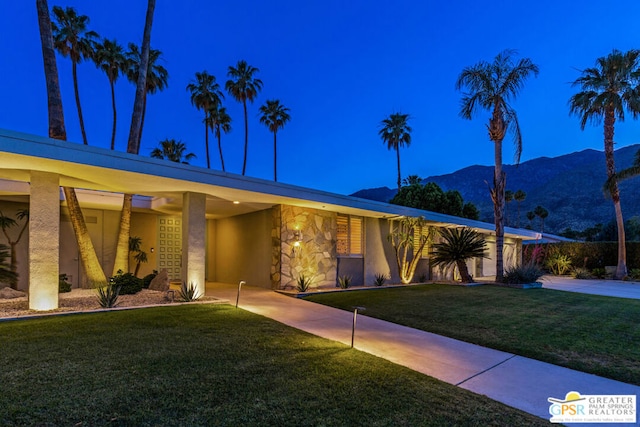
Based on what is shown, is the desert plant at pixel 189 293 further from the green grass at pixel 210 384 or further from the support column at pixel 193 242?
the green grass at pixel 210 384

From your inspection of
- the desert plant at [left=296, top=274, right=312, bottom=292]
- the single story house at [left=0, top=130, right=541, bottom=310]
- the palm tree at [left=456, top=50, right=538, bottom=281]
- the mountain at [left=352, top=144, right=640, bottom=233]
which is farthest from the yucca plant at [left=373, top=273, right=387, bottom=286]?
the mountain at [left=352, top=144, right=640, bottom=233]

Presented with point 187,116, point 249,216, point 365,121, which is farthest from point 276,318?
point 187,116

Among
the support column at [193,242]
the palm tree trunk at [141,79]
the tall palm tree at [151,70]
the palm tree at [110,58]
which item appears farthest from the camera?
the tall palm tree at [151,70]

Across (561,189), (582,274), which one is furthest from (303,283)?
(561,189)

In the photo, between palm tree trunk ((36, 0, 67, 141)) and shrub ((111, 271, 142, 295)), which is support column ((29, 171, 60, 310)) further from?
shrub ((111, 271, 142, 295))

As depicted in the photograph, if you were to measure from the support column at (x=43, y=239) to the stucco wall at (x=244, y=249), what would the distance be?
6.01 m

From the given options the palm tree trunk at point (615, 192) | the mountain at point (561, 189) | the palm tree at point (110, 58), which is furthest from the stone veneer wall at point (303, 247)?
the mountain at point (561, 189)

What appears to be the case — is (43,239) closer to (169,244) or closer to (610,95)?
(169,244)

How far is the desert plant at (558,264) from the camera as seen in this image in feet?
69.5

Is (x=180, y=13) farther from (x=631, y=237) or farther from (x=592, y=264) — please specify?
(x=631, y=237)

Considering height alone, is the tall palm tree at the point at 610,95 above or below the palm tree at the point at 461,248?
above

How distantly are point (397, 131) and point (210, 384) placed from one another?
3509 centimetres

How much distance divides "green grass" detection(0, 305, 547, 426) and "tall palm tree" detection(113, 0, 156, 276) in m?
6.14

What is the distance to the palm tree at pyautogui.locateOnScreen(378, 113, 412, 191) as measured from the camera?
35.8 meters
